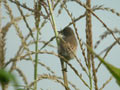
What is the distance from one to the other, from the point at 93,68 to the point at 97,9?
371 millimetres

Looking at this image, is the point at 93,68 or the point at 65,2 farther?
the point at 65,2

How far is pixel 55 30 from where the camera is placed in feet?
3.86

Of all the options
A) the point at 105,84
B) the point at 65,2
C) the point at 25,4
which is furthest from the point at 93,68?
the point at 25,4

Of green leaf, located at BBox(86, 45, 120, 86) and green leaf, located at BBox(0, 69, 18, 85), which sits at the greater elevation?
green leaf, located at BBox(86, 45, 120, 86)

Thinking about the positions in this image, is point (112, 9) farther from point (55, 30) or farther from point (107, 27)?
point (55, 30)

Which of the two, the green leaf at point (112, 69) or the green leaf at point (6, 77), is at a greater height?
the green leaf at point (112, 69)

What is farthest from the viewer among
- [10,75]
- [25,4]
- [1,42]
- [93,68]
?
[25,4]

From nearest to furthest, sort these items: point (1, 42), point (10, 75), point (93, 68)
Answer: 1. point (10, 75)
2. point (93, 68)
3. point (1, 42)

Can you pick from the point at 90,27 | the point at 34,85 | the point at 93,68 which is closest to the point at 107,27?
the point at 90,27

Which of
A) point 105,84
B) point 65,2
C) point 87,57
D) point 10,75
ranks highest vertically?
point 65,2

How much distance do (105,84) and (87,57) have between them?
0.20m

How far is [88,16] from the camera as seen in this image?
123 cm

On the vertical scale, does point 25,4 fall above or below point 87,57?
above

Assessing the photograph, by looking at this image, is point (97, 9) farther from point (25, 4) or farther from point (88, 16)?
point (25, 4)
